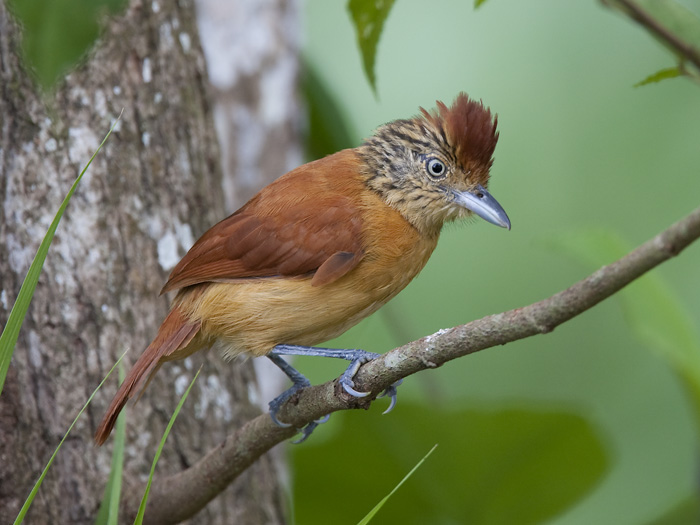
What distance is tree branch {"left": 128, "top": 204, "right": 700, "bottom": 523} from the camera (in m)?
1.22

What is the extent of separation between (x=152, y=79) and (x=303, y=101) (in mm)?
1291

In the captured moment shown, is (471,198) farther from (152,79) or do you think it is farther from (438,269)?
(438,269)

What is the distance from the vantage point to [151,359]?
2.18m

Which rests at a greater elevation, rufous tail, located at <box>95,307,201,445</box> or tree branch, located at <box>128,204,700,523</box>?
rufous tail, located at <box>95,307,201,445</box>

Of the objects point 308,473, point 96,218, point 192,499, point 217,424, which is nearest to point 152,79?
point 96,218

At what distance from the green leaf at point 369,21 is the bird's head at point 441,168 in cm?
84

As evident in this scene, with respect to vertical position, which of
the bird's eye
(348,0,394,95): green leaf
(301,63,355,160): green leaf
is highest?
(301,63,355,160): green leaf

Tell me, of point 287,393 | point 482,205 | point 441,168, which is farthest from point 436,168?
point 287,393

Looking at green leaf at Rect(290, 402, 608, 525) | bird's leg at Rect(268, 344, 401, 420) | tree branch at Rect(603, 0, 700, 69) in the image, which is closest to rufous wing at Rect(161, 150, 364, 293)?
bird's leg at Rect(268, 344, 401, 420)

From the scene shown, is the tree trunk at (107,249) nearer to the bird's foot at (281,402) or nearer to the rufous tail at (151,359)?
the rufous tail at (151,359)

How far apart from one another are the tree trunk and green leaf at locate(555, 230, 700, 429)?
1.20m

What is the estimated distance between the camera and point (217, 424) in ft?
8.64

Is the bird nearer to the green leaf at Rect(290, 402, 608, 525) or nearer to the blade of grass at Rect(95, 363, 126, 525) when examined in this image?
the blade of grass at Rect(95, 363, 126, 525)

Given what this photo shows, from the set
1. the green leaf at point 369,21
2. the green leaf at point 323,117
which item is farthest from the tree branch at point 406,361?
the green leaf at point 323,117
